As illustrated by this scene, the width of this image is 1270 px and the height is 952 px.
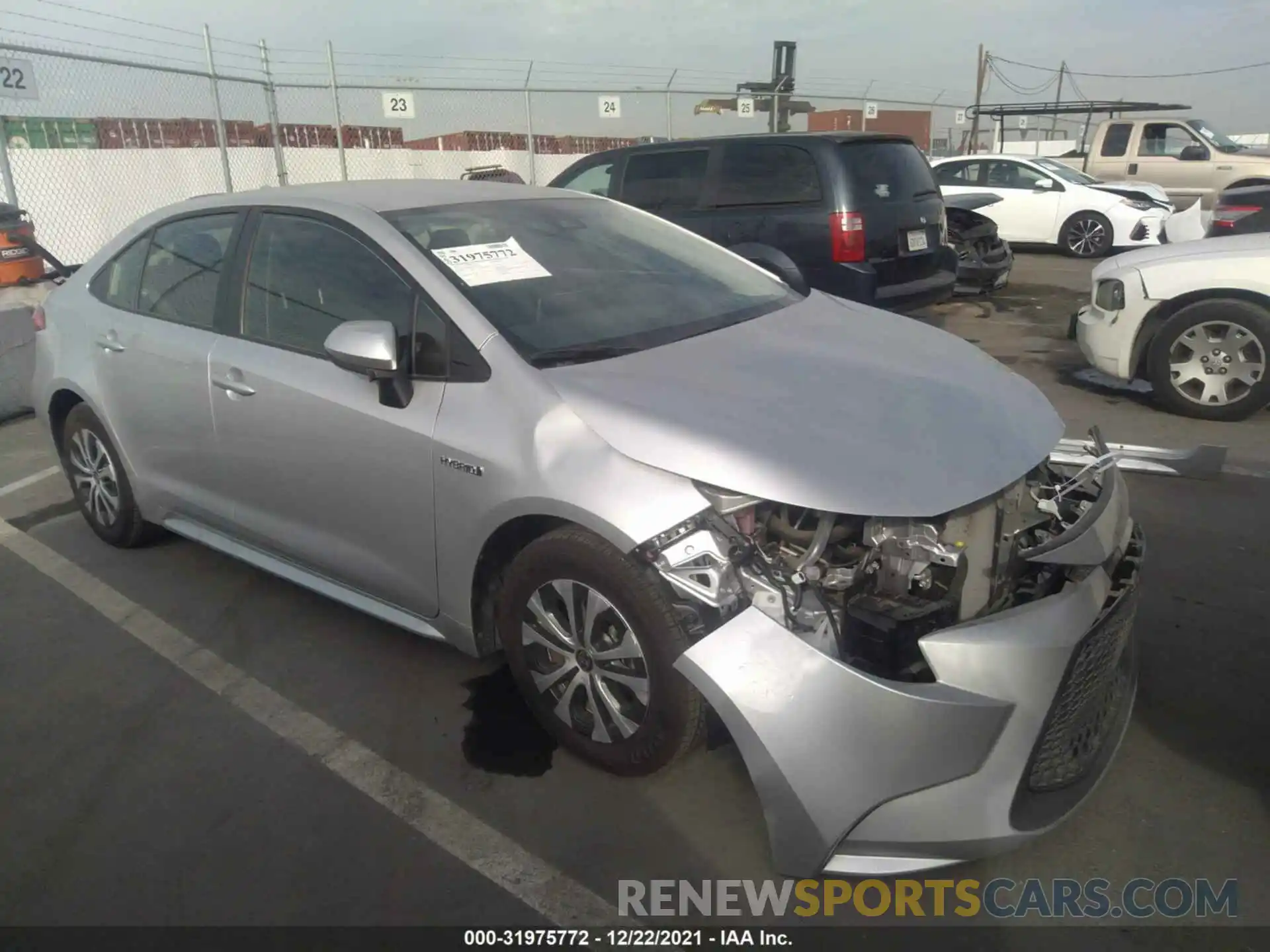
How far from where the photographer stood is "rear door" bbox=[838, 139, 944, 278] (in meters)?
6.95

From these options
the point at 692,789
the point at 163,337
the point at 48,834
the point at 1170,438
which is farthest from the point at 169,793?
the point at 1170,438

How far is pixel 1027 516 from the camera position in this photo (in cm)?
264

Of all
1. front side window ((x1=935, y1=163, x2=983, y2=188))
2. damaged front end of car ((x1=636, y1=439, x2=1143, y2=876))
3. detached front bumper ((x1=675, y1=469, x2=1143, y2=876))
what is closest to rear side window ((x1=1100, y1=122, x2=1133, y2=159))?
front side window ((x1=935, y1=163, x2=983, y2=188))

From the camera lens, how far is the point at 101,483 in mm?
4434

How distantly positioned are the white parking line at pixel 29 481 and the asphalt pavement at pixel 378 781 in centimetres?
179

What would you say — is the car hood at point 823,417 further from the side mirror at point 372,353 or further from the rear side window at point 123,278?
the rear side window at point 123,278

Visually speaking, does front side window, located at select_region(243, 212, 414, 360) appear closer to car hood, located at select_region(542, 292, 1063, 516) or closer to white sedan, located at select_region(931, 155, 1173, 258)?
car hood, located at select_region(542, 292, 1063, 516)

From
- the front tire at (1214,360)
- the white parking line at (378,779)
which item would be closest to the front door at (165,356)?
the white parking line at (378,779)

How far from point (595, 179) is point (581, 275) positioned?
558 centimetres

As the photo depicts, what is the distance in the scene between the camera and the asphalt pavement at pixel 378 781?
238 centimetres

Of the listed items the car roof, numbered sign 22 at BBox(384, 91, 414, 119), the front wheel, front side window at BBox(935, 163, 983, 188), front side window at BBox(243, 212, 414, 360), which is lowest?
the front wheel

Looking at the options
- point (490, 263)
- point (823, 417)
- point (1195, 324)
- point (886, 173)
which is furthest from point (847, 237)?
point (823, 417)

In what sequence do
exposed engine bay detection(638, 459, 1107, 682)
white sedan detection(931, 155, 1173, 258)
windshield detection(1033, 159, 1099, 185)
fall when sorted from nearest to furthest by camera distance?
exposed engine bay detection(638, 459, 1107, 682) < white sedan detection(931, 155, 1173, 258) < windshield detection(1033, 159, 1099, 185)

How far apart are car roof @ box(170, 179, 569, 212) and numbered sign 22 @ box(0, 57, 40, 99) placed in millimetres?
6329
